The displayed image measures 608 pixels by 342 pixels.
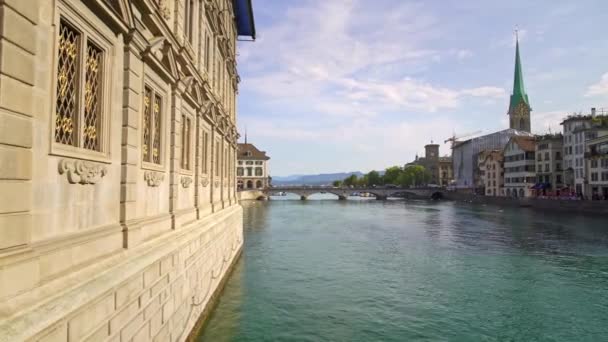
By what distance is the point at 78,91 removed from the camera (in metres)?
6.43

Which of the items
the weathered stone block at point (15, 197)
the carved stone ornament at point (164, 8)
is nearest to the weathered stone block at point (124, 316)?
the weathered stone block at point (15, 197)

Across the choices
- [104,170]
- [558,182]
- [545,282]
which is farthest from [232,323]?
[558,182]

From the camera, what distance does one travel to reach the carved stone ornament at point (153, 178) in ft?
30.1

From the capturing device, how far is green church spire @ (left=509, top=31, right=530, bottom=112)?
150m

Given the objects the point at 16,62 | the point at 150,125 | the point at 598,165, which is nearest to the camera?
the point at 16,62

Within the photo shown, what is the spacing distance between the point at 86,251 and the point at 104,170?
1.43 meters

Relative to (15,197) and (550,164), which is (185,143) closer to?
(15,197)

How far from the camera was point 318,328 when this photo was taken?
45.7ft

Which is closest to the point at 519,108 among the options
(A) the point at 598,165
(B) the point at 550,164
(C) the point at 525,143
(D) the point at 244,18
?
(C) the point at 525,143

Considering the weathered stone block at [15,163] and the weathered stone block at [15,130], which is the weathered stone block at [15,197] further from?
the weathered stone block at [15,130]

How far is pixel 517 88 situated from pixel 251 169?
4220 inches

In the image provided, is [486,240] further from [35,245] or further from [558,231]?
[35,245]

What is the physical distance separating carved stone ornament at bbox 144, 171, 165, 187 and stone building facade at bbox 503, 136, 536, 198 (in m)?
91.0

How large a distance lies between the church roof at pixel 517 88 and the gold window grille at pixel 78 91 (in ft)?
545
